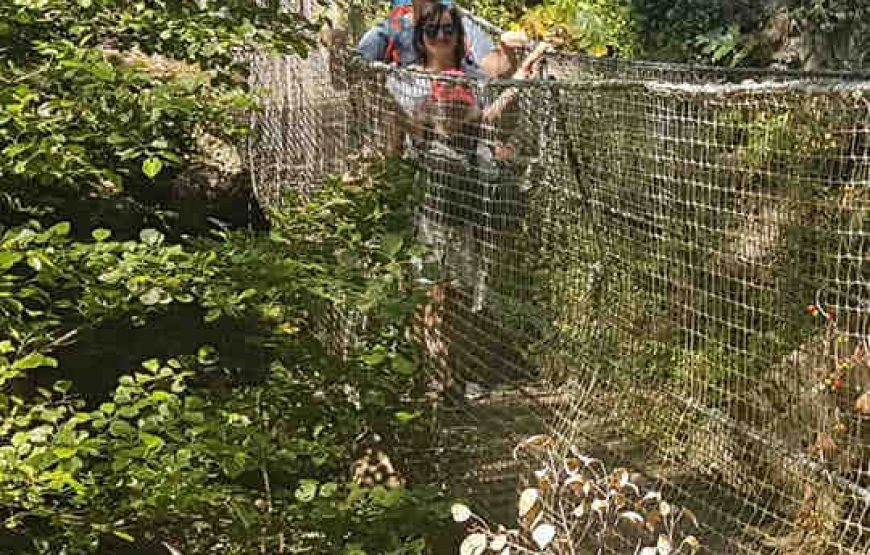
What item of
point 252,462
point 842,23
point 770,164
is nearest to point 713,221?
point 770,164

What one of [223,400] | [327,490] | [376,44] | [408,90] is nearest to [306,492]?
[327,490]

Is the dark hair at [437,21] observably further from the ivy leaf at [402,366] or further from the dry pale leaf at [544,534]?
the dry pale leaf at [544,534]

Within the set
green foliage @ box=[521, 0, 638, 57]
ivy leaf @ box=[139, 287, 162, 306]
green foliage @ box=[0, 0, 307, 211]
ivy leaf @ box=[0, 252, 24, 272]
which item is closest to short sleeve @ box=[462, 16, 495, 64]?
green foliage @ box=[0, 0, 307, 211]

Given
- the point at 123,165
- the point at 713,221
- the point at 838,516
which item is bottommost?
the point at 838,516

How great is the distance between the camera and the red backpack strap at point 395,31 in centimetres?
388

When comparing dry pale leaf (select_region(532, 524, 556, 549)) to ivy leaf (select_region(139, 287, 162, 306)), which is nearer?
dry pale leaf (select_region(532, 524, 556, 549))

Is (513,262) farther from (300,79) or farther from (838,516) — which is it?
(300,79)

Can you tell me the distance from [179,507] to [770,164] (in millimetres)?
1545

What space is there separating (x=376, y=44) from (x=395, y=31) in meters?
0.07

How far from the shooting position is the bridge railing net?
2.70 metres

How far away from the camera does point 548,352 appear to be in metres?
3.22

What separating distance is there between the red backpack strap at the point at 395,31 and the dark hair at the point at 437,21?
0.06 metres

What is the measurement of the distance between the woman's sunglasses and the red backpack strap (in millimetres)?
78

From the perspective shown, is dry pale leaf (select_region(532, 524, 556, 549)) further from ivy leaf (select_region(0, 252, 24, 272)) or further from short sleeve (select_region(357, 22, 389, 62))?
short sleeve (select_region(357, 22, 389, 62))
